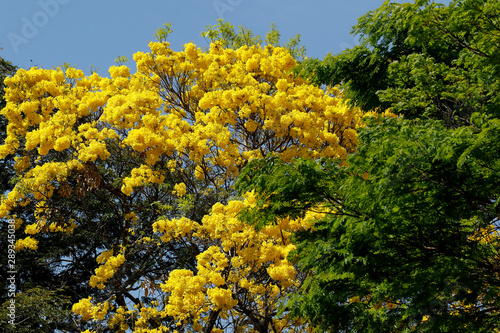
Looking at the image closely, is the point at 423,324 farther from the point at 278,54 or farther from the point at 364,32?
the point at 278,54

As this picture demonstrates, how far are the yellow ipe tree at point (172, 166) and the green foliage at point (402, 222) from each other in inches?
101

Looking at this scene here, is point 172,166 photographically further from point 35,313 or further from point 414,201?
point 414,201

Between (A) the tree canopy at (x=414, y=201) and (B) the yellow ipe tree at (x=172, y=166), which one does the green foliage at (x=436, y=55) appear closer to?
(A) the tree canopy at (x=414, y=201)

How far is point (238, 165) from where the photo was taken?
11914mm

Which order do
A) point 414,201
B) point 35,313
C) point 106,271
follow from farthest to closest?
1. point 106,271
2. point 35,313
3. point 414,201

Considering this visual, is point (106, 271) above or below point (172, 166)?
below

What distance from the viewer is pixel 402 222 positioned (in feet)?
17.6

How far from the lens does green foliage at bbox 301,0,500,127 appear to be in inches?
227

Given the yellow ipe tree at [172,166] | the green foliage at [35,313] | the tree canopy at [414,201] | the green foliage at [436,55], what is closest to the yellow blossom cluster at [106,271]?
the yellow ipe tree at [172,166]

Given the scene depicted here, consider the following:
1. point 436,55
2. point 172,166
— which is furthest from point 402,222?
point 172,166

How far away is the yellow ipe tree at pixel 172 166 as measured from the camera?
939 cm

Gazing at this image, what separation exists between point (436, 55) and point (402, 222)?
4.31m

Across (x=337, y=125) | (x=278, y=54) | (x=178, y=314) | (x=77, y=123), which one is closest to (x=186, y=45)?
(x=278, y=54)

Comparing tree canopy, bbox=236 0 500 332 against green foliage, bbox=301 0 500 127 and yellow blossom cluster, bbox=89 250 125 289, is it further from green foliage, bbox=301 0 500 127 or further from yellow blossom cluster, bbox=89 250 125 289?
yellow blossom cluster, bbox=89 250 125 289
